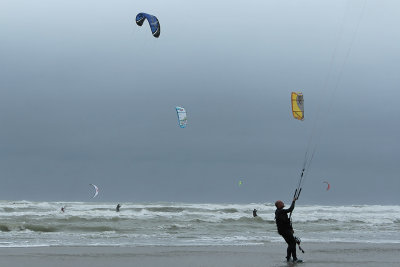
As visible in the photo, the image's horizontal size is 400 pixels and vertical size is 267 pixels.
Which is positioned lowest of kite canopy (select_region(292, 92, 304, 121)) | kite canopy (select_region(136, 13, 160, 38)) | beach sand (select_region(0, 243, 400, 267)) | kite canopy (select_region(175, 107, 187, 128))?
beach sand (select_region(0, 243, 400, 267))

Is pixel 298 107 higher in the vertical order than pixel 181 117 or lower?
lower

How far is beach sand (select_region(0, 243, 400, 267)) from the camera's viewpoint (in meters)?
11.5

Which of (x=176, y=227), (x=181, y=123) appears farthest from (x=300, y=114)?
(x=176, y=227)

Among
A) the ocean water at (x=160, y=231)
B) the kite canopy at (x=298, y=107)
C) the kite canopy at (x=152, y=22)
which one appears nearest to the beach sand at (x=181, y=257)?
the ocean water at (x=160, y=231)

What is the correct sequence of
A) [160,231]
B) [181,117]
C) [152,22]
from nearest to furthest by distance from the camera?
[152,22], [160,231], [181,117]

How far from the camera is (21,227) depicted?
2547 cm

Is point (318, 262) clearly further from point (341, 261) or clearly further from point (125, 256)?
point (125, 256)

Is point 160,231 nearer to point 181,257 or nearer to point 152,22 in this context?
point 152,22

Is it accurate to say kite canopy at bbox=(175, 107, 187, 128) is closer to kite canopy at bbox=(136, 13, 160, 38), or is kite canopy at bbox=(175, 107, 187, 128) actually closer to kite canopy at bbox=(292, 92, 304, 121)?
kite canopy at bbox=(136, 13, 160, 38)

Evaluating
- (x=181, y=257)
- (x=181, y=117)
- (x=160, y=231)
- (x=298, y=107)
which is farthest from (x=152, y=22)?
(x=181, y=257)

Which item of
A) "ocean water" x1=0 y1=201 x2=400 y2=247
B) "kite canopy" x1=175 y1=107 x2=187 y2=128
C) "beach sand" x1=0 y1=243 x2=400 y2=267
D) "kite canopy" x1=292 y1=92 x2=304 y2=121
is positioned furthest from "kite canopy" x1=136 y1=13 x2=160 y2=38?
"beach sand" x1=0 y1=243 x2=400 y2=267

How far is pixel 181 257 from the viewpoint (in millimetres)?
12805

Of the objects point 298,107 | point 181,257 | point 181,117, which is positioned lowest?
point 181,257

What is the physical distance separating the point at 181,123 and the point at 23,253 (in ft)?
45.1
